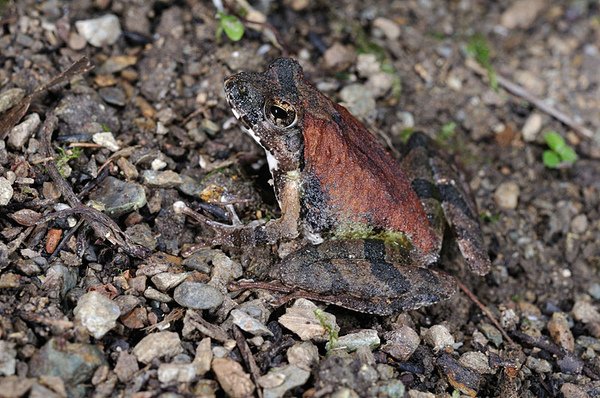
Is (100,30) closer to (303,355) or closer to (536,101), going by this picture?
(303,355)

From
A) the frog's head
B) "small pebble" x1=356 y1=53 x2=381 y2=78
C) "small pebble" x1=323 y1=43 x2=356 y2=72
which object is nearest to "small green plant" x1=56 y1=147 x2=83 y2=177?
the frog's head

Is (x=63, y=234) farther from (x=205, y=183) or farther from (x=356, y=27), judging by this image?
(x=356, y=27)

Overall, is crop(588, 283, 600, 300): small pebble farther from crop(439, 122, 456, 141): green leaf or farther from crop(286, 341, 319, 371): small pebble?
crop(286, 341, 319, 371): small pebble

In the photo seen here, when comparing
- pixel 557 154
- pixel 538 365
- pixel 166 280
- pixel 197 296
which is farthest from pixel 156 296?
pixel 557 154

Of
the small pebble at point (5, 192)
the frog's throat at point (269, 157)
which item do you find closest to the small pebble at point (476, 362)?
the frog's throat at point (269, 157)

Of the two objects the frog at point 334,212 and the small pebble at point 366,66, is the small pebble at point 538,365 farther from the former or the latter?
the small pebble at point 366,66

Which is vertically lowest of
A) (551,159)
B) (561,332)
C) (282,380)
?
(561,332)

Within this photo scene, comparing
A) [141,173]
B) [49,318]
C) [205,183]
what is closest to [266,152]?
[205,183]
